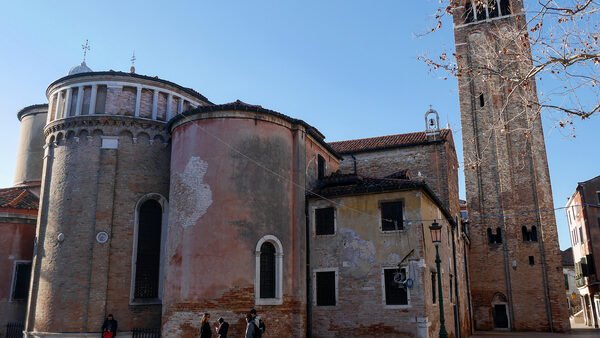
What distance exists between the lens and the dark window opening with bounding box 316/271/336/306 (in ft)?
60.1

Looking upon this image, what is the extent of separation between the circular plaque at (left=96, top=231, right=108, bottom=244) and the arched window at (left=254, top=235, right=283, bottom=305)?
Answer: 5941 millimetres

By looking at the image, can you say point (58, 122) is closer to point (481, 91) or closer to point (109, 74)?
point (109, 74)

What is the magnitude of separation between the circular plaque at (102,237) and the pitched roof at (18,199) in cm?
593

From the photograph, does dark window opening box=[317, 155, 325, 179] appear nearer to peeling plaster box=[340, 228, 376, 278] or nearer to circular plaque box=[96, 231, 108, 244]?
peeling plaster box=[340, 228, 376, 278]

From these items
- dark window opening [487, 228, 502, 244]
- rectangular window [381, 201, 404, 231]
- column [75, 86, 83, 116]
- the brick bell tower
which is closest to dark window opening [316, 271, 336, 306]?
rectangular window [381, 201, 404, 231]

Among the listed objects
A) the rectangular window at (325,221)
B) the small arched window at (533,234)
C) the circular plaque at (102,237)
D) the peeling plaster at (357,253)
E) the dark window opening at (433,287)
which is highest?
the small arched window at (533,234)

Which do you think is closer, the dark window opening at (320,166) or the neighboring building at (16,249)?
the neighboring building at (16,249)

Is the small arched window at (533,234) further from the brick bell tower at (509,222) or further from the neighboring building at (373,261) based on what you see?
the neighboring building at (373,261)

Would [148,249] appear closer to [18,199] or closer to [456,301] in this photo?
[18,199]

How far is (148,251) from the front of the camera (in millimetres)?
19609

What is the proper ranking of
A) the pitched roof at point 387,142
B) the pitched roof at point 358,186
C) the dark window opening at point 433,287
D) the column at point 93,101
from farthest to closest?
the pitched roof at point 387,142 < the column at point 93,101 < the dark window opening at point 433,287 < the pitched roof at point 358,186

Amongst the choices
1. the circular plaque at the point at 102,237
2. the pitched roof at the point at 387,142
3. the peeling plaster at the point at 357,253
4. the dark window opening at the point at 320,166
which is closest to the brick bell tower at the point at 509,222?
the pitched roof at the point at 387,142

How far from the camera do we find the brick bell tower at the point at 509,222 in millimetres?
29156

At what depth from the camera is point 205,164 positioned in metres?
18.1
